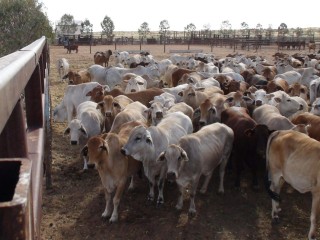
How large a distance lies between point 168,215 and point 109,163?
48.3 inches

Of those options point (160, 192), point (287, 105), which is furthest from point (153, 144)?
point (287, 105)

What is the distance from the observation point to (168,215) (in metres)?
5.94

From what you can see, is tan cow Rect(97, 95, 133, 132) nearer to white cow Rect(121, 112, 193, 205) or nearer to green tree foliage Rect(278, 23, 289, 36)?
white cow Rect(121, 112, 193, 205)

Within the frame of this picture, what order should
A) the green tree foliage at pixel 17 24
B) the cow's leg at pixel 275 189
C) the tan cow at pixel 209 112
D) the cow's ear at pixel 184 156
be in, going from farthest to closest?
the green tree foliage at pixel 17 24 < the tan cow at pixel 209 112 < the cow's leg at pixel 275 189 < the cow's ear at pixel 184 156

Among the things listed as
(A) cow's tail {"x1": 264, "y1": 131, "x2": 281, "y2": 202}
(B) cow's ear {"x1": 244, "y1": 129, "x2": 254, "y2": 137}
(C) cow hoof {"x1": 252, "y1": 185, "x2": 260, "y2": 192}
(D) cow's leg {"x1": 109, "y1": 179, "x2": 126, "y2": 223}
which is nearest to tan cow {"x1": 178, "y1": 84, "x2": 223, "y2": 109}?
(B) cow's ear {"x1": 244, "y1": 129, "x2": 254, "y2": 137}

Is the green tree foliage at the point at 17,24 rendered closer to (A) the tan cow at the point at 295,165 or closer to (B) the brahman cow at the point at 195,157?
(B) the brahman cow at the point at 195,157

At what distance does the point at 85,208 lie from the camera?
6172 mm

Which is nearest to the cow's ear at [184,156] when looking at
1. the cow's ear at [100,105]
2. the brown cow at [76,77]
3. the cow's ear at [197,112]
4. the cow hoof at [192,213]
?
the cow hoof at [192,213]

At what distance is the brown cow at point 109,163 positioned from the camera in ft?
18.4

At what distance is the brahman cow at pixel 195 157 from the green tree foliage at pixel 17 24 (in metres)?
6.65

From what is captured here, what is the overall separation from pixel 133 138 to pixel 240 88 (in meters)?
6.98

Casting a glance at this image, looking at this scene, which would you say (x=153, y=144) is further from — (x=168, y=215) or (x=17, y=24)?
(x=17, y=24)

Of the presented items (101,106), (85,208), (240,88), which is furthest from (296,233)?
(240,88)

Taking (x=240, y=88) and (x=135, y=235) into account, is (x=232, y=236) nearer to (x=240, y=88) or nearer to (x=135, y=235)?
(x=135, y=235)
